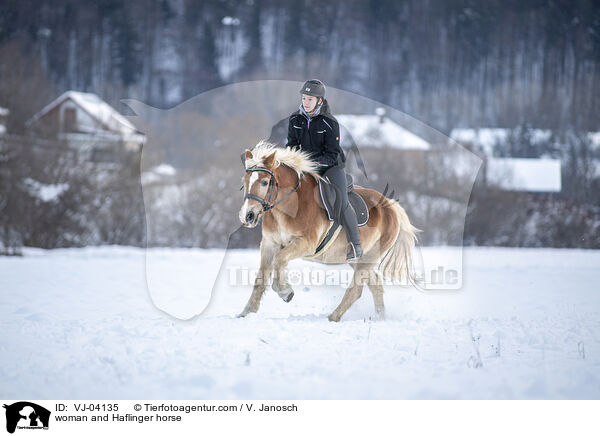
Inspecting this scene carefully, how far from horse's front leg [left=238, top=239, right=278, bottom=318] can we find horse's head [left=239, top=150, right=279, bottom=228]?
0.65 metres

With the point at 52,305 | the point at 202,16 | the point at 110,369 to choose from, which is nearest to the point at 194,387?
the point at 110,369

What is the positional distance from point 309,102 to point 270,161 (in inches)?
33.9

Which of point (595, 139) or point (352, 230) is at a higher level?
point (595, 139)

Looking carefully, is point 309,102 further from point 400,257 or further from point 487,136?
point 487,136

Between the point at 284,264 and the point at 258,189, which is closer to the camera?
the point at 258,189

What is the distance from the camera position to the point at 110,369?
355cm

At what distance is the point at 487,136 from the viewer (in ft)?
70.2

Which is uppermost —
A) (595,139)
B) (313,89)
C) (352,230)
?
(595,139)

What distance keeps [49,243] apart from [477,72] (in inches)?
740

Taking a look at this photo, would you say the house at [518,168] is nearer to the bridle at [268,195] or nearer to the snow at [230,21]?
the snow at [230,21]

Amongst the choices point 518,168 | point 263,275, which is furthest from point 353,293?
point 518,168

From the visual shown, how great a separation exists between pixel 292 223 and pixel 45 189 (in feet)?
46.7

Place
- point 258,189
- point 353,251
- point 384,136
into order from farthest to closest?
point 384,136
point 353,251
point 258,189

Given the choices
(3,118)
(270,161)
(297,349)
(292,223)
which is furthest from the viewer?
(3,118)
